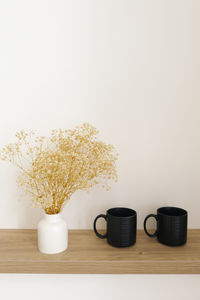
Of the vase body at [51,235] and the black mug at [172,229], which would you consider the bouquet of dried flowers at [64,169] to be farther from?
the black mug at [172,229]

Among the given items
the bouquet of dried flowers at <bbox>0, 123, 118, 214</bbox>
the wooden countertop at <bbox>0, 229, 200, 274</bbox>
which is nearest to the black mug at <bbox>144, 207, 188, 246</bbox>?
the wooden countertop at <bbox>0, 229, 200, 274</bbox>

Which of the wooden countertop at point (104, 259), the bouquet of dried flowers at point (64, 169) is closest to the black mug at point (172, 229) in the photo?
the wooden countertop at point (104, 259)

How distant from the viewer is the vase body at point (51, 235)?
724 mm

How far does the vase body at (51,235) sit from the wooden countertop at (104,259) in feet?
0.06

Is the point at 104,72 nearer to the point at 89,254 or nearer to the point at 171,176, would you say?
the point at 171,176

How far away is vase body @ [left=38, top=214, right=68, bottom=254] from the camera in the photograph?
2.37 feet

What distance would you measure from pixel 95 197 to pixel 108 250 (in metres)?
0.20

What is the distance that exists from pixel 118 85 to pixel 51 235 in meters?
0.54

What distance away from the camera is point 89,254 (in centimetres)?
72

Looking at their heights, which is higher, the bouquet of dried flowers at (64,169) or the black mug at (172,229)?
the bouquet of dried flowers at (64,169)

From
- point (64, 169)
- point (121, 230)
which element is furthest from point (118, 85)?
point (121, 230)

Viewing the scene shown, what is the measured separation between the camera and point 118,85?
2.79 ft

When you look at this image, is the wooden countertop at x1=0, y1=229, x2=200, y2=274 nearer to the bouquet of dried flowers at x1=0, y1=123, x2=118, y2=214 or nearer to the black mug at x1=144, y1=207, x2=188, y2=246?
the black mug at x1=144, y1=207, x2=188, y2=246

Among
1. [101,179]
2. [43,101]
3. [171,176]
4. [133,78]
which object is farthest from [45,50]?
[171,176]
